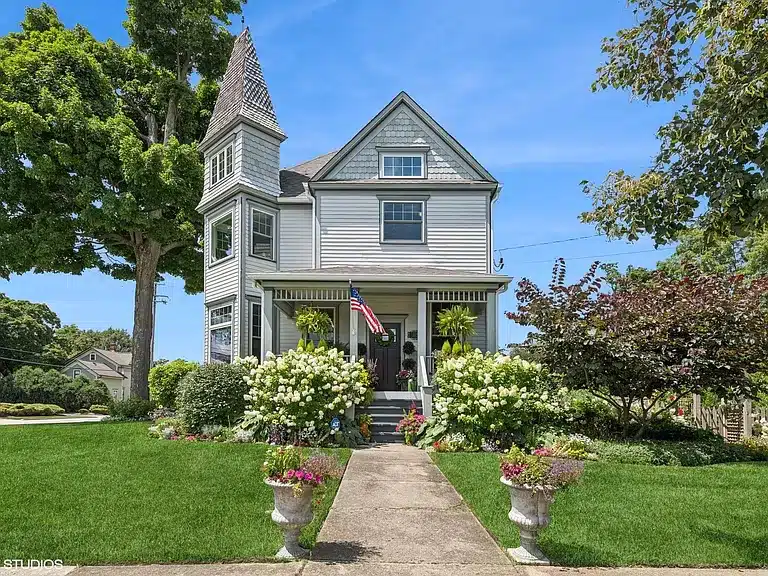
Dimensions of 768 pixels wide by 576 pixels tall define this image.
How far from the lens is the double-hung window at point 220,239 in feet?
59.9

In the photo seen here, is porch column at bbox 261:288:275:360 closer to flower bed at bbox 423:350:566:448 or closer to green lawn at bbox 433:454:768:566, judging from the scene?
flower bed at bbox 423:350:566:448

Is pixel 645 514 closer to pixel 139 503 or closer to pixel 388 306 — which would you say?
pixel 139 503

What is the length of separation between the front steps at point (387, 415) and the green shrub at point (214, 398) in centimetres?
286

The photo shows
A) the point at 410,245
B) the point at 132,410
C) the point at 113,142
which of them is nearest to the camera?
the point at 410,245

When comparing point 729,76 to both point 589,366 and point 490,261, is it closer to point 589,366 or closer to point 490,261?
point 589,366

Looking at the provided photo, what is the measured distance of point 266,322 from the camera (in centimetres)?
1493

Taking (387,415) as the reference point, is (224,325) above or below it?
above

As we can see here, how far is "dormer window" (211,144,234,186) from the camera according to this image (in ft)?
59.0

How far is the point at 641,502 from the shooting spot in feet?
25.3

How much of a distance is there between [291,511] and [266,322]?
32.1 feet

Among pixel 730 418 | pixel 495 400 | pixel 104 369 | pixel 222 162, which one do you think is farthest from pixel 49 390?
pixel 730 418

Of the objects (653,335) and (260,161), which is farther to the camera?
(260,161)

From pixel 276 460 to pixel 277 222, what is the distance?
12996 millimetres

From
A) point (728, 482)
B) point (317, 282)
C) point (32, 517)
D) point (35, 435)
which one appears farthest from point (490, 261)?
point (32, 517)
